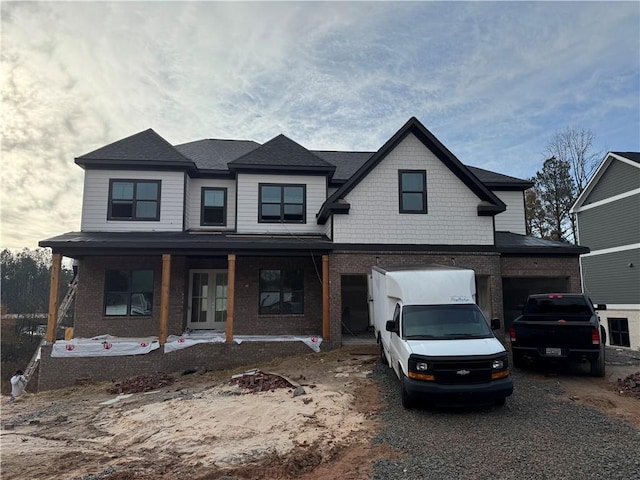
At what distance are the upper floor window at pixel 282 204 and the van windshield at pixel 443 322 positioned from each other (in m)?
8.17

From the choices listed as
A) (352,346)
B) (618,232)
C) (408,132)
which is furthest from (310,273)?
(618,232)

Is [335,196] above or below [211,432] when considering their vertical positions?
above

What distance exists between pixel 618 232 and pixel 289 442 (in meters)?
21.6

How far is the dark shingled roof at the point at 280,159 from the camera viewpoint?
15617mm

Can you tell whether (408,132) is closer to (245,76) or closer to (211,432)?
(245,76)

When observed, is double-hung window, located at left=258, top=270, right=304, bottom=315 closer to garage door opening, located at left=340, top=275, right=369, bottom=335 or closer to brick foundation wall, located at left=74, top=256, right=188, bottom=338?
brick foundation wall, located at left=74, top=256, right=188, bottom=338

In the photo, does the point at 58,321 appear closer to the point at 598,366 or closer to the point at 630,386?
the point at 598,366

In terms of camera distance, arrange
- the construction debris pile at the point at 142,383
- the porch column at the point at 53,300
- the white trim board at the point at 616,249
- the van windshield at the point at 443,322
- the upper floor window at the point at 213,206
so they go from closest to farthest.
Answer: the van windshield at the point at 443,322 → the construction debris pile at the point at 142,383 → the porch column at the point at 53,300 → the upper floor window at the point at 213,206 → the white trim board at the point at 616,249

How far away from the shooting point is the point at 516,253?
46.8ft

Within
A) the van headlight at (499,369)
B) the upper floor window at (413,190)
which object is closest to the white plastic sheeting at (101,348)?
the upper floor window at (413,190)

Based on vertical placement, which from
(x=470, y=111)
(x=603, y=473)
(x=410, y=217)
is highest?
(x=470, y=111)

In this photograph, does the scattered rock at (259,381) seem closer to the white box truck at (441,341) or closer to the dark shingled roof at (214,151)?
the white box truck at (441,341)

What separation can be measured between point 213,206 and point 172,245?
144 inches

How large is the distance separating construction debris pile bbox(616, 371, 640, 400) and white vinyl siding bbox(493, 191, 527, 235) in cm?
876
